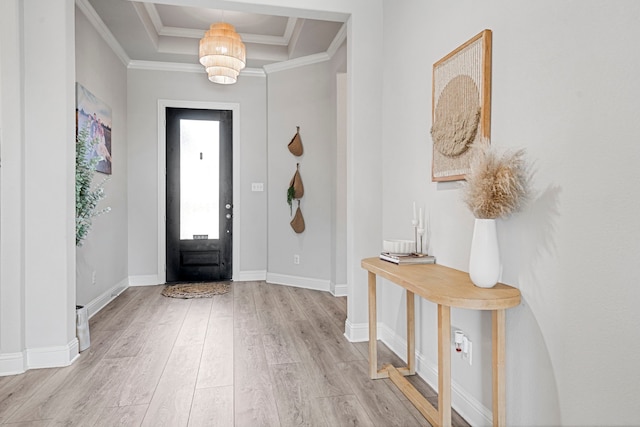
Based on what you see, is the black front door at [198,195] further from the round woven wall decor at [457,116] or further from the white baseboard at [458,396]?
the round woven wall decor at [457,116]

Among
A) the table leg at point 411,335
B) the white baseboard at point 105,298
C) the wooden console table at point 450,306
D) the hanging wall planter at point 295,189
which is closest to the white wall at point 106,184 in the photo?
the white baseboard at point 105,298

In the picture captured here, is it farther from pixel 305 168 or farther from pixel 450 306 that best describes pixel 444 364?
pixel 305 168

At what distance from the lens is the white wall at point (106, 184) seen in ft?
11.4

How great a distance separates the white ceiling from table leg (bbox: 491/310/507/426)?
3129mm

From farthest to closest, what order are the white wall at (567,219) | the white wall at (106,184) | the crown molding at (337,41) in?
1. the crown molding at (337,41)
2. the white wall at (106,184)
3. the white wall at (567,219)

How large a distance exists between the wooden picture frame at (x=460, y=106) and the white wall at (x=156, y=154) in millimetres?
3320

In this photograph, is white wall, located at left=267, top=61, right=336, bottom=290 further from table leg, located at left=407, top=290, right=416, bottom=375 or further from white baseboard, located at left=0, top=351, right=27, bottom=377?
white baseboard, located at left=0, top=351, right=27, bottom=377

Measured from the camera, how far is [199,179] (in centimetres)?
508

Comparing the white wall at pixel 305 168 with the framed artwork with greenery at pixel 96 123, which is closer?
the framed artwork with greenery at pixel 96 123

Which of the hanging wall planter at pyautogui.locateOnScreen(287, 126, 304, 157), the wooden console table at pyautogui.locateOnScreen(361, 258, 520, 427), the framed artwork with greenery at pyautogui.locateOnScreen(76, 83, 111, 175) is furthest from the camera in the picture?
the hanging wall planter at pyautogui.locateOnScreen(287, 126, 304, 157)

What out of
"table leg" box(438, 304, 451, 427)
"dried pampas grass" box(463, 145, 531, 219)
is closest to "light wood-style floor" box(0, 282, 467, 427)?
"table leg" box(438, 304, 451, 427)

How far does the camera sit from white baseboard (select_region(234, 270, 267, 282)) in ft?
17.0

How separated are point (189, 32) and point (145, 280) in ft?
9.95

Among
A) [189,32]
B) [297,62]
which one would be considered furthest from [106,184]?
[297,62]
